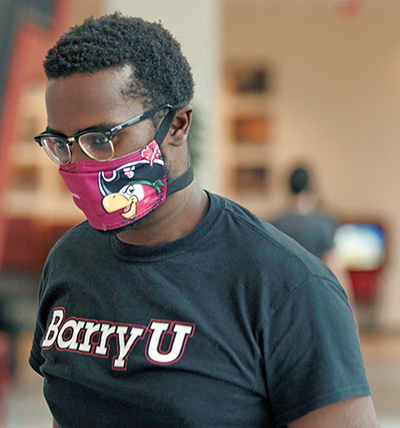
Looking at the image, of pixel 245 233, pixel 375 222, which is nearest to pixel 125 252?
pixel 245 233

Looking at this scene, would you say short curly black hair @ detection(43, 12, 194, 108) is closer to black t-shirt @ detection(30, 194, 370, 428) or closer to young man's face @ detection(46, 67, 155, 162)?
young man's face @ detection(46, 67, 155, 162)

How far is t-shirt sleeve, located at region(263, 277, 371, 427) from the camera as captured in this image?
3.03ft

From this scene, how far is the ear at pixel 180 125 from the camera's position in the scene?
1034 mm

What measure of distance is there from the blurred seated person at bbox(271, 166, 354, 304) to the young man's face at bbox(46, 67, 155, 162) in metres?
2.36

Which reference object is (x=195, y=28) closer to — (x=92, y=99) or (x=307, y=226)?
(x=307, y=226)

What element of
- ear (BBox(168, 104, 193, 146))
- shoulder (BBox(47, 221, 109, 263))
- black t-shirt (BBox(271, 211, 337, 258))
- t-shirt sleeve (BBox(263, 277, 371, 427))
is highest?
ear (BBox(168, 104, 193, 146))

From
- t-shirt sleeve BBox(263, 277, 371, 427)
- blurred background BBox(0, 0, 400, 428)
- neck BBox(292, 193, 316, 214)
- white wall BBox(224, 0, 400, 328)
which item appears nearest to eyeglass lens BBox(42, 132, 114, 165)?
t-shirt sleeve BBox(263, 277, 371, 427)

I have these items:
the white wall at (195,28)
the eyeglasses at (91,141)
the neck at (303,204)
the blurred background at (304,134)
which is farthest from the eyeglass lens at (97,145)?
the blurred background at (304,134)

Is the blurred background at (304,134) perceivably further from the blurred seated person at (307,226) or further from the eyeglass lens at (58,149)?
the eyeglass lens at (58,149)

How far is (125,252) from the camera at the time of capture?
1.07 meters

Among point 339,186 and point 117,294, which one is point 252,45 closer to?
point 339,186

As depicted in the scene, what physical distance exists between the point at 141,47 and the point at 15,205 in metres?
7.33

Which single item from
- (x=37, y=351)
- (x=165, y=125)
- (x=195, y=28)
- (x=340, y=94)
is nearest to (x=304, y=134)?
(x=340, y=94)

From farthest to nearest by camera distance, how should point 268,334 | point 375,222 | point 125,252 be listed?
point 375,222 → point 125,252 → point 268,334
